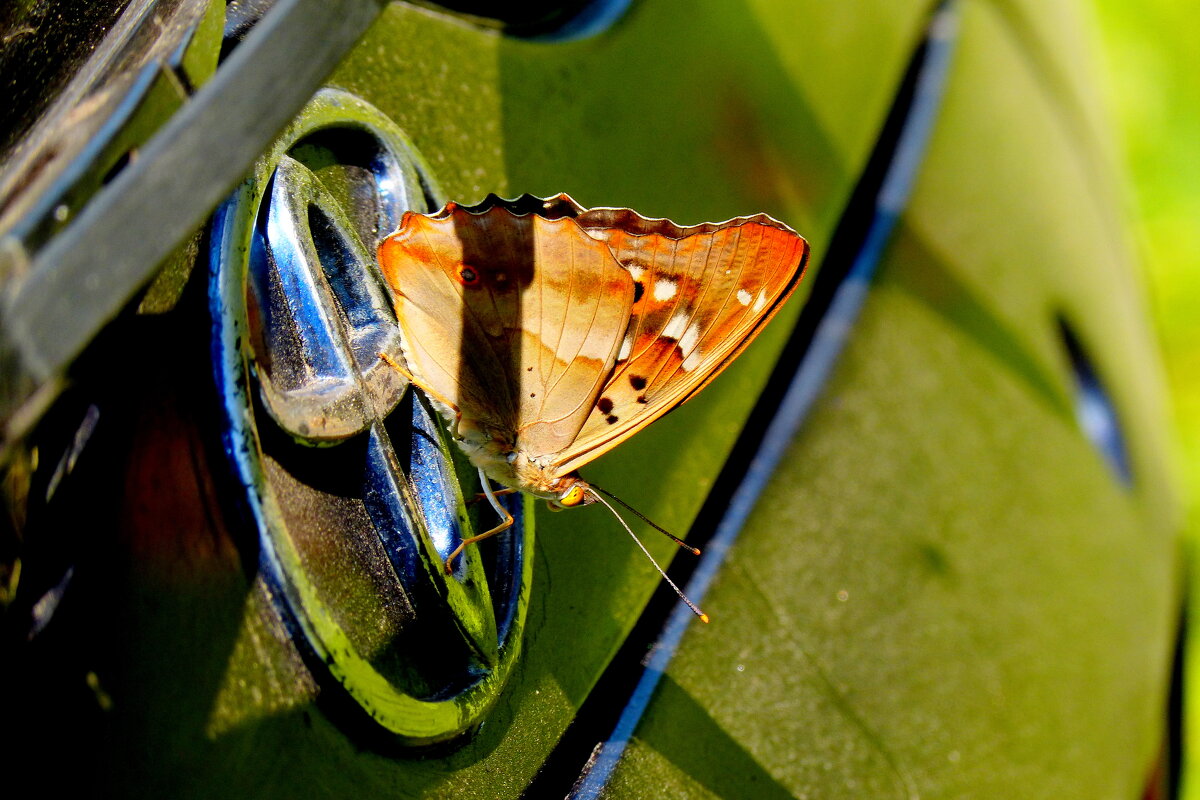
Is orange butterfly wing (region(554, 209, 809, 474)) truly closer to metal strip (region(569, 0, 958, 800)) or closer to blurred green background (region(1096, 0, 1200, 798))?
metal strip (region(569, 0, 958, 800))

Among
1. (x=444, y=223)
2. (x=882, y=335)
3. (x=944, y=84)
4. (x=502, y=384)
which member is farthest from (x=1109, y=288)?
(x=444, y=223)

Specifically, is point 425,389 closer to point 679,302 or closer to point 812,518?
point 679,302

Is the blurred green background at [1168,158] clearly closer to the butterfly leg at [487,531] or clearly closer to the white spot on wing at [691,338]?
the white spot on wing at [691,338]

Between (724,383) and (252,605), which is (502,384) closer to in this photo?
(724,383)

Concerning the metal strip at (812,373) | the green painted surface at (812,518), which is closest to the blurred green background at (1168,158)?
the green painted surface at (812,518)

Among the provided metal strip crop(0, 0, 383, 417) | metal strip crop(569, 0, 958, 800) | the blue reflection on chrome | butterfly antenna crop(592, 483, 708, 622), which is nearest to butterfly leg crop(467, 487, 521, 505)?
butterfly antenna crop(592, 483, 708, 622)

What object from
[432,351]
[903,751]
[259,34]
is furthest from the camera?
[903,751]

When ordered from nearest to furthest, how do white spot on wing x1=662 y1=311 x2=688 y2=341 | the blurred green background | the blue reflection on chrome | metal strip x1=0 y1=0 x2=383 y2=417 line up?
1. metal strip x1=0 y1=0 x2=383 y2=417
2. white spot on wing x1=662 y1=311 x2=688 y2=341
3. the blue reflection on chrome
4. the blurred green background

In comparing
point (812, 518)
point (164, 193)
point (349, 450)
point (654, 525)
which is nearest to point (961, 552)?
point (812, 518)
